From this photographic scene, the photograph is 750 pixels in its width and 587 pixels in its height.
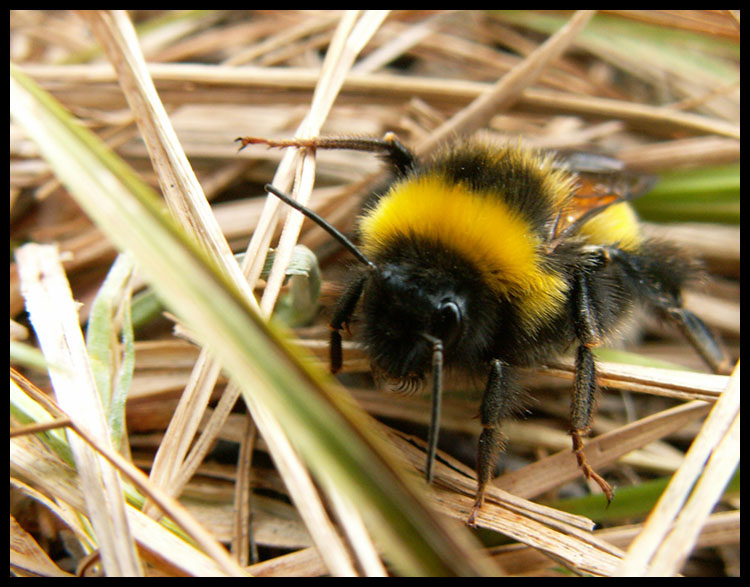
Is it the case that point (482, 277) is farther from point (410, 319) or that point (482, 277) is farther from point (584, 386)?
point (584, 386)

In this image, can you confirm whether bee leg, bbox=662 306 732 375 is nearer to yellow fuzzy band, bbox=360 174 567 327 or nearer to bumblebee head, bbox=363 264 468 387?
yellow fuzzy band, bbox=360 174 567 327

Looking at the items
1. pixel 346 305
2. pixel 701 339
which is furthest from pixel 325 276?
pixel 701 339

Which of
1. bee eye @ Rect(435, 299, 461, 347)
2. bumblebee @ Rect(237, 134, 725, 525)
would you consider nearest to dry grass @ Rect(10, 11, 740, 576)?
bumblebee @ Rect(237, 134, 725, 525)

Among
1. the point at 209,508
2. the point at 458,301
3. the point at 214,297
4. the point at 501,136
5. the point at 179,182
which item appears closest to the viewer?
the point at 214,297

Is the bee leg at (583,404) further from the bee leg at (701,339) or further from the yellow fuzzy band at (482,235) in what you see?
the bee leg at (701,339)

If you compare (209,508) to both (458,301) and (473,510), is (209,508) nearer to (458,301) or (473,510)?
(473,510)
